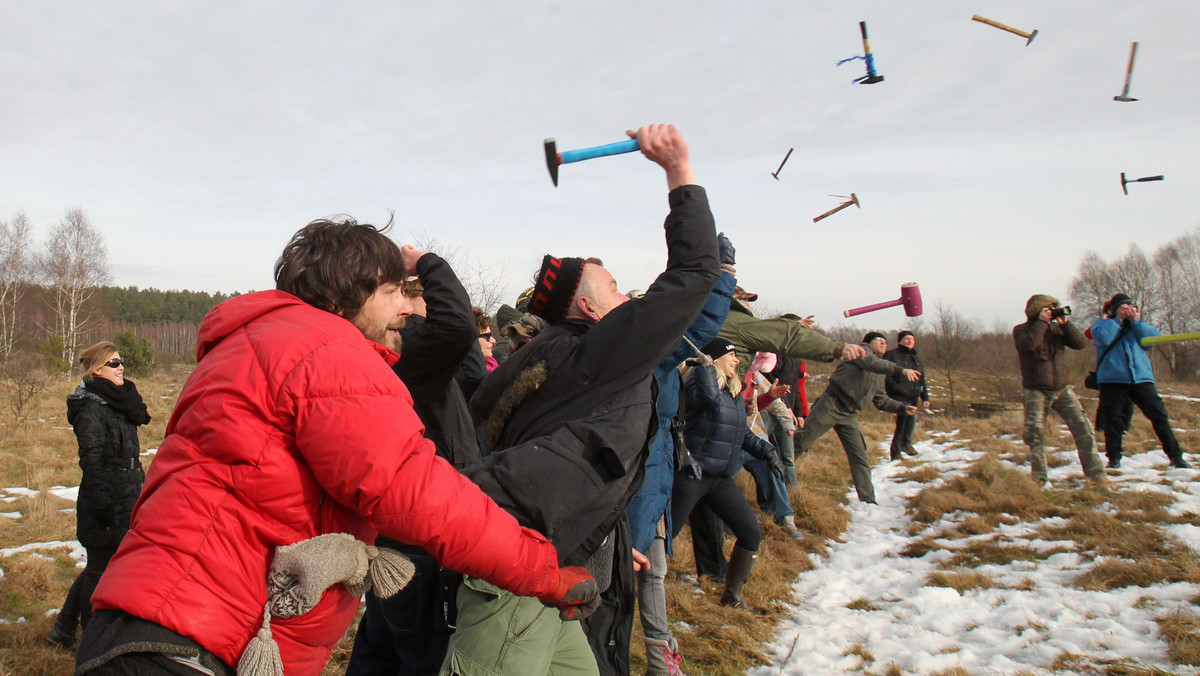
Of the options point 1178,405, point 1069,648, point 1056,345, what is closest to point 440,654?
point 1069,648

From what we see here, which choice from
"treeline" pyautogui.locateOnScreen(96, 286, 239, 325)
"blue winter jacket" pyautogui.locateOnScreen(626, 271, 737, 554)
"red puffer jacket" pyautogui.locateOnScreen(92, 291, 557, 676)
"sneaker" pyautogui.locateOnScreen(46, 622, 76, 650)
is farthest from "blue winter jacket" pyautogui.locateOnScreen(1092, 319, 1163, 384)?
"treeline" pyautogui.locateOnScreen(96, 286, 239, 325)

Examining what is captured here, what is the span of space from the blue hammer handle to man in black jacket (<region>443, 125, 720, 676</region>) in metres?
0.04

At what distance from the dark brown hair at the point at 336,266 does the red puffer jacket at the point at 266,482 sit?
0.16 metres

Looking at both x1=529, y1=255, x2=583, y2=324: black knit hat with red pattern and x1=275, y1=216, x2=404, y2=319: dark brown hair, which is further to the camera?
x1=529, y1=255, x2=583, y2=324: black knit hat with red pattern

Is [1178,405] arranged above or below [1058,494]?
below

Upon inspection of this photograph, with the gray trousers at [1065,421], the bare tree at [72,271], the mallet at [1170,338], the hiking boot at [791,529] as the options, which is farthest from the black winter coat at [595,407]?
the bare tree at [72,271]

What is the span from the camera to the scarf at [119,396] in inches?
189

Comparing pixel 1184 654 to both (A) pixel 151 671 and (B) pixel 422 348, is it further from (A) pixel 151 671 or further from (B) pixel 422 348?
(A) pixel 151 671

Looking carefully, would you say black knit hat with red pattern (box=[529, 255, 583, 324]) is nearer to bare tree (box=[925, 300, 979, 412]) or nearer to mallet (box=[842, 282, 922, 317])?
mallet (box=[842, 282, 922, 317])

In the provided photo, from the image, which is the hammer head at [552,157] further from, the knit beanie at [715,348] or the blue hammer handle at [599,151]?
the knit beanie at [715,348]

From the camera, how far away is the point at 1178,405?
55.7 feet

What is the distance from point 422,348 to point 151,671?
1.50 m

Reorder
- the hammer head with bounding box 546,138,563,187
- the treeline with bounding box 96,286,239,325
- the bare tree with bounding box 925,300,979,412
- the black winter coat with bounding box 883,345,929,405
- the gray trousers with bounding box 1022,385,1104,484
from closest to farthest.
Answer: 1. the hammer head with bounding box 546,138,563,187
2. the gray trousers with bounding box 1022,385,1104,484
3. the black winter coat with bounding box 883,345,929,405
4. the bare tree with bounding box 925,300,979,412
5. the treeline with bounding box 96,286,239,325

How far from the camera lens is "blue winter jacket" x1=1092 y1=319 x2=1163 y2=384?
7969 millimetres
